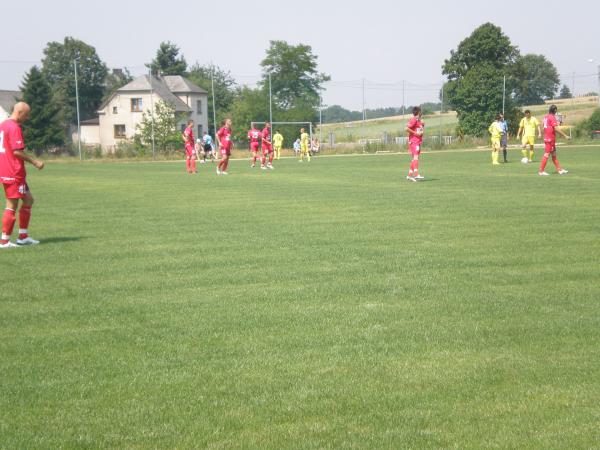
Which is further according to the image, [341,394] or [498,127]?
[498,127]

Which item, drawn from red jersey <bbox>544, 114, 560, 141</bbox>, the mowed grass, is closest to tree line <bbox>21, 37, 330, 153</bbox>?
red jersey <bbox>544, 114, 560, 141</bbox>

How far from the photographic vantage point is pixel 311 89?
4210 inches

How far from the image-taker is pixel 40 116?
7625cm

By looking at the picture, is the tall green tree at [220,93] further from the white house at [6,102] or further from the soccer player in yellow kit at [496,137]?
the soccer player in yellow kit at [496,137]

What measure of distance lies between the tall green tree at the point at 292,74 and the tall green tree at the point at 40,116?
35.3 m

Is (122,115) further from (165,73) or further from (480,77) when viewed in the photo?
(480,77)

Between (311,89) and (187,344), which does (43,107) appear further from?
(187,344)

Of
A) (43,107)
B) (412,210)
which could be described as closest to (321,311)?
(412,210)

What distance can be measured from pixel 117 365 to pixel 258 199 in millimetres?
13296

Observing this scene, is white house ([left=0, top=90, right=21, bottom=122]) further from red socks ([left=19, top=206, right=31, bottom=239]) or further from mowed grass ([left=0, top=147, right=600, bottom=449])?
mowed grass ([left=0, top=147, right=600, bottom=449])

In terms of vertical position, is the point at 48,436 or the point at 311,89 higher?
Result: the point at 311,89

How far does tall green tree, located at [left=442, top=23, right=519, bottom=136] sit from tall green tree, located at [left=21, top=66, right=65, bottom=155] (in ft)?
133

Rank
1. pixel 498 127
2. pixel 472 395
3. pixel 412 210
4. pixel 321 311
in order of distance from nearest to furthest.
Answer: pixel 472 395
pixel 321 311
pixel 412 210
pixel 498 127

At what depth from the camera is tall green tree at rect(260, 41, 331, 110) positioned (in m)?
106
